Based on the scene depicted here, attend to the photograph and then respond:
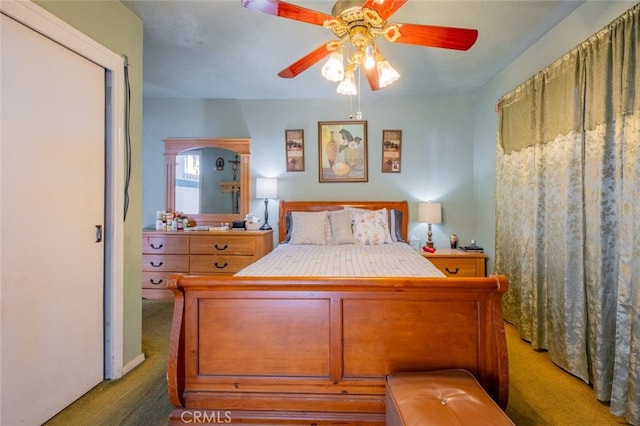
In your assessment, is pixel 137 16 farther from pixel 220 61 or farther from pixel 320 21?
pixel 320 21

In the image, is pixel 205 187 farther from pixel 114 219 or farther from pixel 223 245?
pixel 114 219

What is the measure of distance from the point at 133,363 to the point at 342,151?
3.05m

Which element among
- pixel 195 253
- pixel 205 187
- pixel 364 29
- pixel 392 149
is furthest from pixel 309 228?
pixel 364 29

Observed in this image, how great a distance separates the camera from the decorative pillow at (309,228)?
3344 millimetres

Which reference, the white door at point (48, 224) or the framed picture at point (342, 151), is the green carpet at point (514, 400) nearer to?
the white door at point (48, 224)

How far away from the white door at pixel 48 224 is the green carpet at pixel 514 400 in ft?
0.47

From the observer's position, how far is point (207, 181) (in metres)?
4.07

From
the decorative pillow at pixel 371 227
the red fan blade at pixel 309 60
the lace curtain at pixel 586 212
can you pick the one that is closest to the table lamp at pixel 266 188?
the decorative pillow at pixel 371 227

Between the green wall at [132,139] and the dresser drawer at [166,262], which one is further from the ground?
the green wall at [132,139]

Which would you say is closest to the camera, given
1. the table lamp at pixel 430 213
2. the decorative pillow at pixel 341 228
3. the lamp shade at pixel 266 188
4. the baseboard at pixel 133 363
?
the baseboard at pixel 133 363

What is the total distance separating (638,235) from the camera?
1560 mm

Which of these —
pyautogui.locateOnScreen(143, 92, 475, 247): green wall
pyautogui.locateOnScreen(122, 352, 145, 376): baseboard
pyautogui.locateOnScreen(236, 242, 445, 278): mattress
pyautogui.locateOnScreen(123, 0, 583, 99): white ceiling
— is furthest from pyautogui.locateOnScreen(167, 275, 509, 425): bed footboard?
pyautogui.locateOnScreen(143, 92, 475, 247): green wall

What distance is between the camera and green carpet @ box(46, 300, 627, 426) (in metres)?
1.62

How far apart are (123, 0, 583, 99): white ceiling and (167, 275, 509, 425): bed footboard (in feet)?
6.11
